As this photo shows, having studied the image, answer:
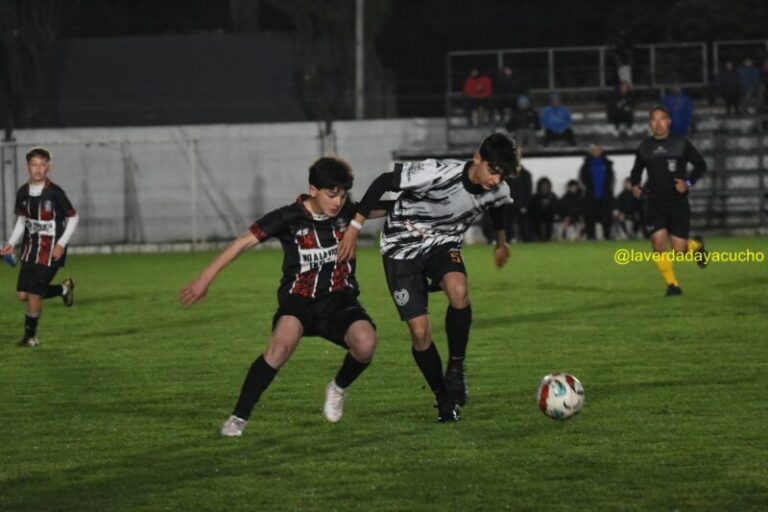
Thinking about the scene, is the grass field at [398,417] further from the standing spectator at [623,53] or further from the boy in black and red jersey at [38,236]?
the standing spectator at [623,53]

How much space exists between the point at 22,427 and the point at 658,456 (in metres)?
3.78

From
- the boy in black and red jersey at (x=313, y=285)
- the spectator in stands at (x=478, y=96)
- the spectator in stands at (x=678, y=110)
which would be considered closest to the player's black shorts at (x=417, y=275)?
the boy in black and red jersey at (x=313, y=285)

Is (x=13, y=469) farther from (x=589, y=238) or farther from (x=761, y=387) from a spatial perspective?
(x=589, y=238)

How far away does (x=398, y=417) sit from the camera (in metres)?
8.83

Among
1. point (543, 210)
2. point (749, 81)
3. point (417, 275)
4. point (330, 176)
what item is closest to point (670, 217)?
point (417, 275)

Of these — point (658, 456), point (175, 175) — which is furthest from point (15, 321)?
point (175, 175)

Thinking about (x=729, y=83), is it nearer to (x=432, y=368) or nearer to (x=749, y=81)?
(x=749, y=81)

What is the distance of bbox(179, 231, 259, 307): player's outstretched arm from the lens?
774cm

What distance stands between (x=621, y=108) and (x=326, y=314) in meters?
24.3

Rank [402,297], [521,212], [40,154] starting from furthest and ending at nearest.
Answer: [521,212] → [40,154] → [402,297]

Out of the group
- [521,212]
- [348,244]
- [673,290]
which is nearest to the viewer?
[348,244]

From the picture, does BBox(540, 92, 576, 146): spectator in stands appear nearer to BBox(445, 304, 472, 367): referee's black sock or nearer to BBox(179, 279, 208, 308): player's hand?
BBox(445, 304, 472, 367): referee's black sock

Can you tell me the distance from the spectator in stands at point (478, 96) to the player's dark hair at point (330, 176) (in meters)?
24.1

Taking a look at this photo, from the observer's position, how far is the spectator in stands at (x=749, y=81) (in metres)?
31.9
